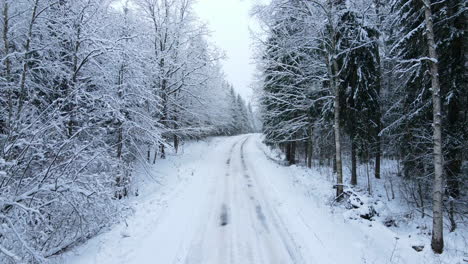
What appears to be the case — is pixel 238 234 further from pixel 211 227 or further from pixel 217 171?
pixel 217 171

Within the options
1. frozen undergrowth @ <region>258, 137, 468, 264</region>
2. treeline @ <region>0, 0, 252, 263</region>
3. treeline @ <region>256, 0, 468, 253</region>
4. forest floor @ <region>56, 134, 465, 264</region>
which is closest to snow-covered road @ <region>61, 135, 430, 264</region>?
forest floor @ <region>56, 134, 465, 264</region>

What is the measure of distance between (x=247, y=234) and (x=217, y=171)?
803cm

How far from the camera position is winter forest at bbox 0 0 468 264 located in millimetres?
4770

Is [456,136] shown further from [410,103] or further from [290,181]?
[290,181]

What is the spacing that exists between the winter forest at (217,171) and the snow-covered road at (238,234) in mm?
47

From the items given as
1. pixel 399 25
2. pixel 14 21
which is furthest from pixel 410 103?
pixel 14 21

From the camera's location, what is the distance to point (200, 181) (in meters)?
12.1

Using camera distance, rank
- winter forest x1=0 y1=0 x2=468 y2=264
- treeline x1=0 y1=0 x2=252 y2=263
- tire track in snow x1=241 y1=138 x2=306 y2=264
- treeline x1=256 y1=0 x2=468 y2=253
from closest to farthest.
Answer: treeline x1=0 y1=0 x2=252 y2=263 < winter forest x1=0 y1=0 x2=468 y2=264 < tire track in snow x1=241 y1=138 x2=306 y2=264 < treeline x1=256 y1=0 x2=468 y2=253

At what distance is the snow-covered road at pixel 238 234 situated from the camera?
5.38 metres

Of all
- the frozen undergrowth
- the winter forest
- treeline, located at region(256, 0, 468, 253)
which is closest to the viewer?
the winter forest

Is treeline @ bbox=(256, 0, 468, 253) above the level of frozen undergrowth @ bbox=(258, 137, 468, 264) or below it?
above

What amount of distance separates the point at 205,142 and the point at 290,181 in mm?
18616

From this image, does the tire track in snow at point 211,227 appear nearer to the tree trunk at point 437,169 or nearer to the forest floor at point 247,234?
the forest floor at point 247,234

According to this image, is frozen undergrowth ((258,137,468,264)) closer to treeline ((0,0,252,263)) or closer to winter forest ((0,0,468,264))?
winter forest ((0,0,468,264))
